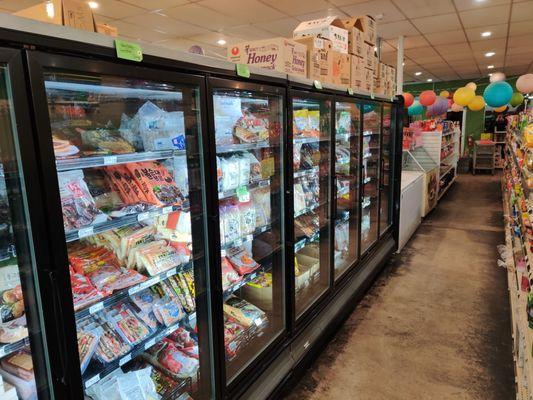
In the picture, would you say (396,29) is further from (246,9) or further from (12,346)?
(12,346)

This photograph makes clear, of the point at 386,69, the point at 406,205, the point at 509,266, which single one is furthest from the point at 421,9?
the point at 509,266

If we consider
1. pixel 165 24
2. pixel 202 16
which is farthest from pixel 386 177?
pixel 165 24

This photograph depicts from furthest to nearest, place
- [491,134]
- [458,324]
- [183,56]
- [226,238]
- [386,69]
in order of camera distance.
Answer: [491,134] < [386,69] < [458,324] < [226,238] < [183,56]

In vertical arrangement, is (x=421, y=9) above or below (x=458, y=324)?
above

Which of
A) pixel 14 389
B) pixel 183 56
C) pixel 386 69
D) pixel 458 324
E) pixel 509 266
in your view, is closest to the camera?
pixel 14 389

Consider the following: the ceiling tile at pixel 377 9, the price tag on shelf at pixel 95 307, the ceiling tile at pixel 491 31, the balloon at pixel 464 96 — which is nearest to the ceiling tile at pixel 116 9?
the ceiling tile at pixel 377 9

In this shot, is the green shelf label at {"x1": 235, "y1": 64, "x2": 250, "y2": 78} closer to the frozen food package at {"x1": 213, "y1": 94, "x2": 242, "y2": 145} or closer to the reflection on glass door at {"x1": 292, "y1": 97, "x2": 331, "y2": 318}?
the frozen food package at {"x1": 213, "y1": 94, "x2": 242, "y2": 145}

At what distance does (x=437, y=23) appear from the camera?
6.35m

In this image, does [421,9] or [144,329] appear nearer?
[144,329]

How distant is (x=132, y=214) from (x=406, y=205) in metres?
4.49

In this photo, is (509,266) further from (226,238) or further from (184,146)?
(184,146)

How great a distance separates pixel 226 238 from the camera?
6.95 ft

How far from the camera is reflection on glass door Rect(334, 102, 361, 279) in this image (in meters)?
3.55

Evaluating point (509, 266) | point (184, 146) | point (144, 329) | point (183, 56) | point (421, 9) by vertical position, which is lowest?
point (509, 266)
